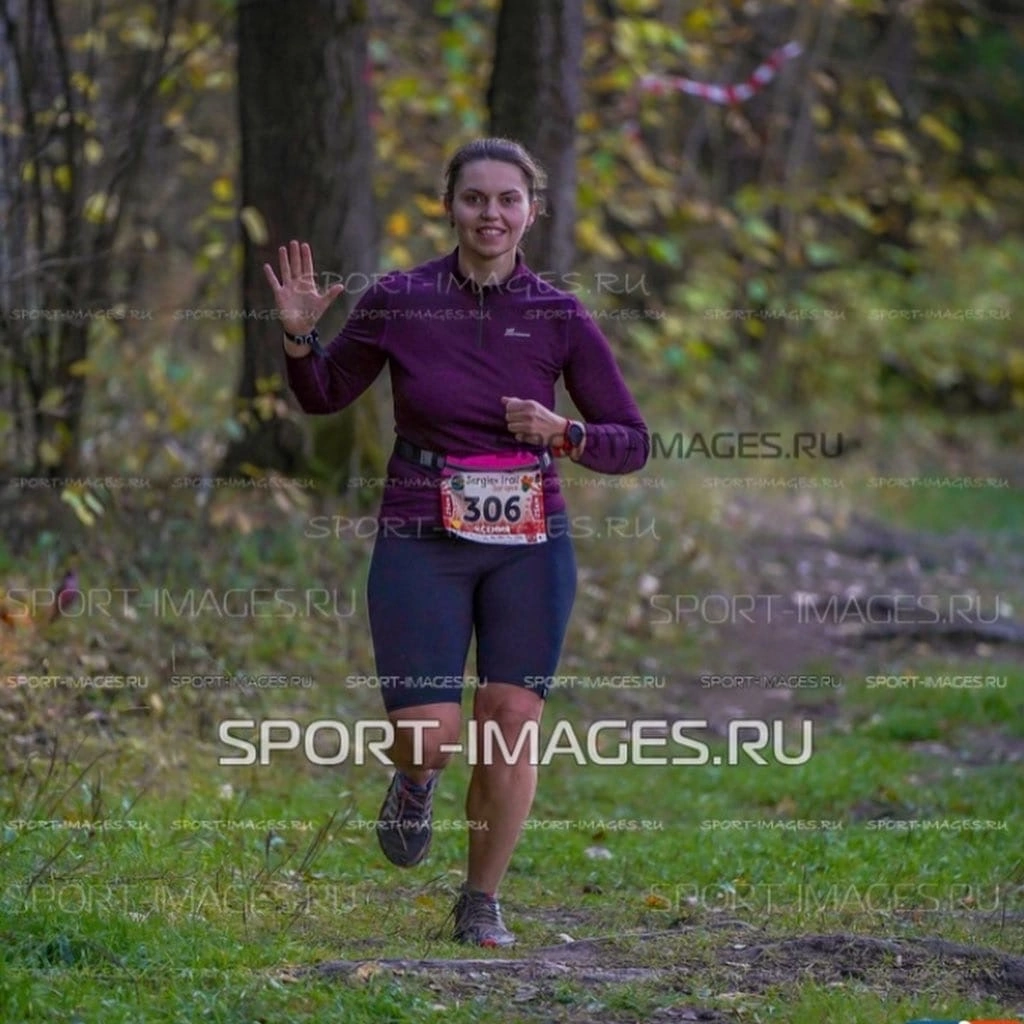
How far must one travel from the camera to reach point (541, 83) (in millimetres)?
9789

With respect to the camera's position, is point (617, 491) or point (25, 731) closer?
point (25, 731)

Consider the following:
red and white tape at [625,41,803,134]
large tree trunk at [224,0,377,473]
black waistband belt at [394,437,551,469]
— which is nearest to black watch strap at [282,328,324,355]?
black waistband belt at [394,437,551,469]

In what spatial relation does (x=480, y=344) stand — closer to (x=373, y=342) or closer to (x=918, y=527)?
(x=373, y=342)

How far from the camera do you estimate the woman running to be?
16.0 feet

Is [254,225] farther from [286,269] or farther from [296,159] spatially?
[286,269]

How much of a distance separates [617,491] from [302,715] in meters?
4.41

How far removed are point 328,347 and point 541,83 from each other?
16.4ft

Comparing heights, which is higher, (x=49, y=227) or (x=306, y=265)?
(x=49, y=227)

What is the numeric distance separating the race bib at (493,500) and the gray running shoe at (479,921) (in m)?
0.95

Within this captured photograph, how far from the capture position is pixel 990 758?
825cm

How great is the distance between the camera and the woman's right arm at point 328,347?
16.4 feet

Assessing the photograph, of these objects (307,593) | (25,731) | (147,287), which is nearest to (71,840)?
(25,731)

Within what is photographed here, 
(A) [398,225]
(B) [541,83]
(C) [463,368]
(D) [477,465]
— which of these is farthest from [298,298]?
(A) [398,225]
